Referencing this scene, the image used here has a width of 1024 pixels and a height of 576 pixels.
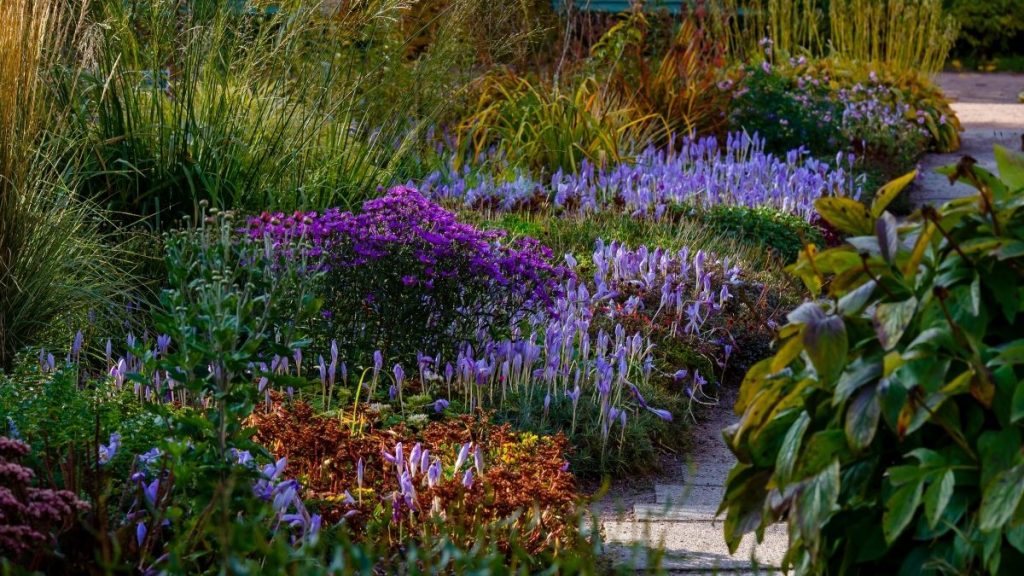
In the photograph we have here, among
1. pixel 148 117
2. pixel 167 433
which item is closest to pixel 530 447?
pixel 167 433

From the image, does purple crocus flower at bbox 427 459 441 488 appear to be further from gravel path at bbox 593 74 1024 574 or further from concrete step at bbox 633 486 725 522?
concrete step at bbox 633 486 725 522

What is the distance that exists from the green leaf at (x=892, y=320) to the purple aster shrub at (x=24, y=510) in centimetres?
151

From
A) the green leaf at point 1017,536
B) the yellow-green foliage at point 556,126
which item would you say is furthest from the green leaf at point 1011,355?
the yellow-green foliage at point 556,126

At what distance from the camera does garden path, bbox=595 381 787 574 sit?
3145mm

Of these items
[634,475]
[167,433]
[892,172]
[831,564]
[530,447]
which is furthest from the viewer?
[892,172]

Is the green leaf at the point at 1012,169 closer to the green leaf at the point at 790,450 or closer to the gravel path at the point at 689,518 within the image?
the green leaf at the point at 790,450

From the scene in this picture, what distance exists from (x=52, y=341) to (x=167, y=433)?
1.72 metres

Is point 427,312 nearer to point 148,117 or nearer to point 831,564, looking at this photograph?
point 148,117

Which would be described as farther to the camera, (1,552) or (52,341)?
(52,341)

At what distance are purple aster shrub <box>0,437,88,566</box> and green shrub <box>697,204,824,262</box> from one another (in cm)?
466

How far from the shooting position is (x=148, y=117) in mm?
5371

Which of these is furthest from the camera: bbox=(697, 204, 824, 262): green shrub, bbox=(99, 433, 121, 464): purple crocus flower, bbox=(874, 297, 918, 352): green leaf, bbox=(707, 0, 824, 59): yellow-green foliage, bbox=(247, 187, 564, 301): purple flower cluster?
bbox=(707, 0, 824, 59): yellow-green foliage

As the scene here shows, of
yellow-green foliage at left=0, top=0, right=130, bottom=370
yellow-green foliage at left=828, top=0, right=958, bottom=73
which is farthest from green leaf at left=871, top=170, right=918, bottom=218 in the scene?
yellow-green foliage at left=828, top=0, right=958, bottom=73

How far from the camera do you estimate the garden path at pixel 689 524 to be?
3.14 meters
